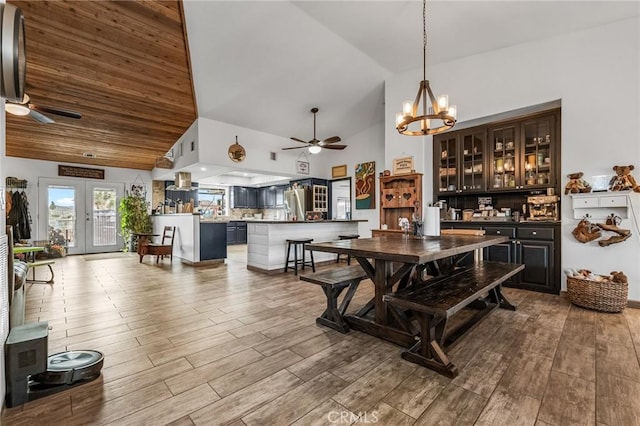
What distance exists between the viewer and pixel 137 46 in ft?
14.1

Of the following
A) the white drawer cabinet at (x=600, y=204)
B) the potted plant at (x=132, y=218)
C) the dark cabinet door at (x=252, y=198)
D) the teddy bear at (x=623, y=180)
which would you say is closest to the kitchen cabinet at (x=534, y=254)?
the white drawer cabinet at (x=600, y=204)

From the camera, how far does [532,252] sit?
404 cm

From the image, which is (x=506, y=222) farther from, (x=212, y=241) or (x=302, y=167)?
(x=212, y=241)

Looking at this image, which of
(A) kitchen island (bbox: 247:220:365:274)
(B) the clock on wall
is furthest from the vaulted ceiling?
(B) the clock on wall

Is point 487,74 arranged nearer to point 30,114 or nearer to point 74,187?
point 30,114

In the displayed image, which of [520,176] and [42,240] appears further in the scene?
[42,240]

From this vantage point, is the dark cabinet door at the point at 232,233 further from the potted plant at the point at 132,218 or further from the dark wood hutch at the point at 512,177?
the dark wood hutch at the point at 512,177

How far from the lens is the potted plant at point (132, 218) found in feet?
27.2

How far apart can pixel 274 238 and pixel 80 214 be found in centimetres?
647

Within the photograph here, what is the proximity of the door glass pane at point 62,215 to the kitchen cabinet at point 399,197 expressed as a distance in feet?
27.3

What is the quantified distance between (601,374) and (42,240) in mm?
10521

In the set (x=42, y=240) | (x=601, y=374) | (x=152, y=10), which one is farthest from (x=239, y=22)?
(x=42, y=240)

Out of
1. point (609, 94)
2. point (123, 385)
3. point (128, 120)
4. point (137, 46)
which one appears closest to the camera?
point (123, 385)

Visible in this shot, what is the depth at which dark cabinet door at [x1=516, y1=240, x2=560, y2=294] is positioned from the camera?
3914 millimetres
